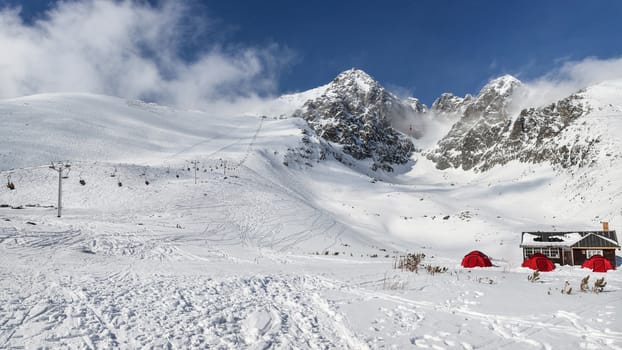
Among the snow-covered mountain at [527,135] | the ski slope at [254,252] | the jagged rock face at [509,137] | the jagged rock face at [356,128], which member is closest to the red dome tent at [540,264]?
the ski slope at [254,252]

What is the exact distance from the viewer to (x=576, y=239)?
35.2 m

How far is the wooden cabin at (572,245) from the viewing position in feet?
108

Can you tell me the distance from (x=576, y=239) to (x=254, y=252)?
30784 millimetres

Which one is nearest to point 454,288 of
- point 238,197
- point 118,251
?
point 118,251

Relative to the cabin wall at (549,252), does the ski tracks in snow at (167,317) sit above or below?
above

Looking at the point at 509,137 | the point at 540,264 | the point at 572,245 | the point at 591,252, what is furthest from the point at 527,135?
the point at 540,264

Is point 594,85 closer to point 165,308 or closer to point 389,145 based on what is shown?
point 389,145

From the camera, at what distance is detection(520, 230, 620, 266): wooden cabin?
32969mm

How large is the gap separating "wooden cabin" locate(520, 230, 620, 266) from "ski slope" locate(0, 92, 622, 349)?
2875 mm

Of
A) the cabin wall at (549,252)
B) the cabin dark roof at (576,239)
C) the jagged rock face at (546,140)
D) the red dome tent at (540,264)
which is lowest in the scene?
the cabin wall at (549,252)

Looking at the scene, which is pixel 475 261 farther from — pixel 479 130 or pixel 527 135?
pixel 479 130

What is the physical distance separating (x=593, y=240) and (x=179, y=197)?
38.9 meters

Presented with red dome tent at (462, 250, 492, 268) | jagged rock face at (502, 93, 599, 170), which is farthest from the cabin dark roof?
jagged rock face at (502, 93, 599, 170)

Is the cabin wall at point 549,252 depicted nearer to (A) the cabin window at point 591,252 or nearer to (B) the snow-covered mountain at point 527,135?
(A) the cabin window at point 591,252
